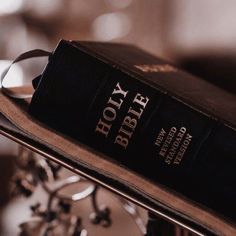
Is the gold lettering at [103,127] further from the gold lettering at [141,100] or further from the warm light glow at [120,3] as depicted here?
the warm light glow at [120,3]

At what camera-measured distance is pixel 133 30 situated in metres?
1.41

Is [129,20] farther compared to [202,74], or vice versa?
[129,20]

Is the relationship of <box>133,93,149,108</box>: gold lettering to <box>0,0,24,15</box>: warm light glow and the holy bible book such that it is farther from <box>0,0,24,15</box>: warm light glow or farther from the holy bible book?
<box>0,0,24,15</box>: warm light glow

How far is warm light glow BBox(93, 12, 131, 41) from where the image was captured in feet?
4.73

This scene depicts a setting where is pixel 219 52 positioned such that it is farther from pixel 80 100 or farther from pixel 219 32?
pixel 80 100

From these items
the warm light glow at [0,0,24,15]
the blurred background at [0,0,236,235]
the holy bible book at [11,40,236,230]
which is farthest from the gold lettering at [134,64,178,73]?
the warm light glow at [0,0,24,15]

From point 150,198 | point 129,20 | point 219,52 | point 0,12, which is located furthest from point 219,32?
point 0,12

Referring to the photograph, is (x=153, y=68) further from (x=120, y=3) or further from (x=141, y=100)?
(x=120, y=3)

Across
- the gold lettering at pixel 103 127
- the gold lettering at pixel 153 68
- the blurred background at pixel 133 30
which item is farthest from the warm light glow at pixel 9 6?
the gold lettering at pixel 103 127

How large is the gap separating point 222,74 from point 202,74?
0.05 metres

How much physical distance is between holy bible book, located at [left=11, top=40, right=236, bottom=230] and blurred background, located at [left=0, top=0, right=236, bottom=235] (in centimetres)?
14

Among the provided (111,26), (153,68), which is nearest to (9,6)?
(111,26)

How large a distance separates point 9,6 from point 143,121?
3.94 feet

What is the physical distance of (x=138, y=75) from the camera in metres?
0.49
